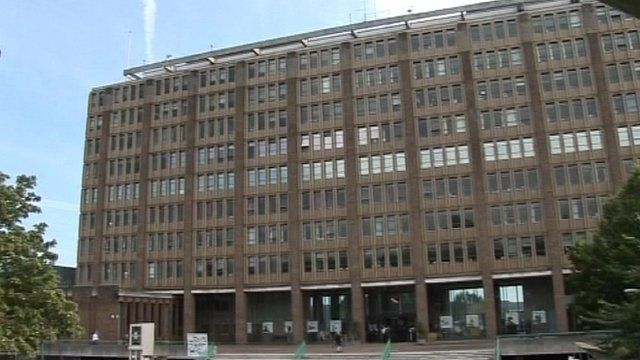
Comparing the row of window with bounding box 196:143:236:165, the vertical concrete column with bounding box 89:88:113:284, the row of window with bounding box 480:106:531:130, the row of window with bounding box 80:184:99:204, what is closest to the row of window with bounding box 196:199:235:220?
the row of window with bounding box 196:143:236:165

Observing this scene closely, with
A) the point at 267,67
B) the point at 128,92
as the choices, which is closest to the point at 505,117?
the point at 267,67

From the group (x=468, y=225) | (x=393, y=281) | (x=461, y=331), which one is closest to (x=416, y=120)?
(x=468, y=225)

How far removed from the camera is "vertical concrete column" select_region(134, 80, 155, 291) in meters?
72.6

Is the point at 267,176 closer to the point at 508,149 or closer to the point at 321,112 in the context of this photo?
the point at 321,112

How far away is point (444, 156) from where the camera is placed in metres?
63.8

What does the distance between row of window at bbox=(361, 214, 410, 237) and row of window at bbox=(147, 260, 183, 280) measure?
813 inches

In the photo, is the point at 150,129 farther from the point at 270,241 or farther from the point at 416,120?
the point at 416,120

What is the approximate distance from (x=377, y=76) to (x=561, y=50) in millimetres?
17436

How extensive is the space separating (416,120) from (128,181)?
33.2m

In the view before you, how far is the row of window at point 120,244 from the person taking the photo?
243 feet

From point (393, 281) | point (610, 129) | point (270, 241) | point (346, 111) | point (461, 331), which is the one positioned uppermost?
point (346, 111)

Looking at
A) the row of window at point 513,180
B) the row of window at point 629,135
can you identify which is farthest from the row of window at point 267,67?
the row of window at point 629,135

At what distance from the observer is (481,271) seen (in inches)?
2378

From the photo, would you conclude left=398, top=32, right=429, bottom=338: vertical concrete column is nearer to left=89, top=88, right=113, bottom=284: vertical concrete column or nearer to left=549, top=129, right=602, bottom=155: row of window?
left=549, top=129, right=602, bottom=155: row of window
